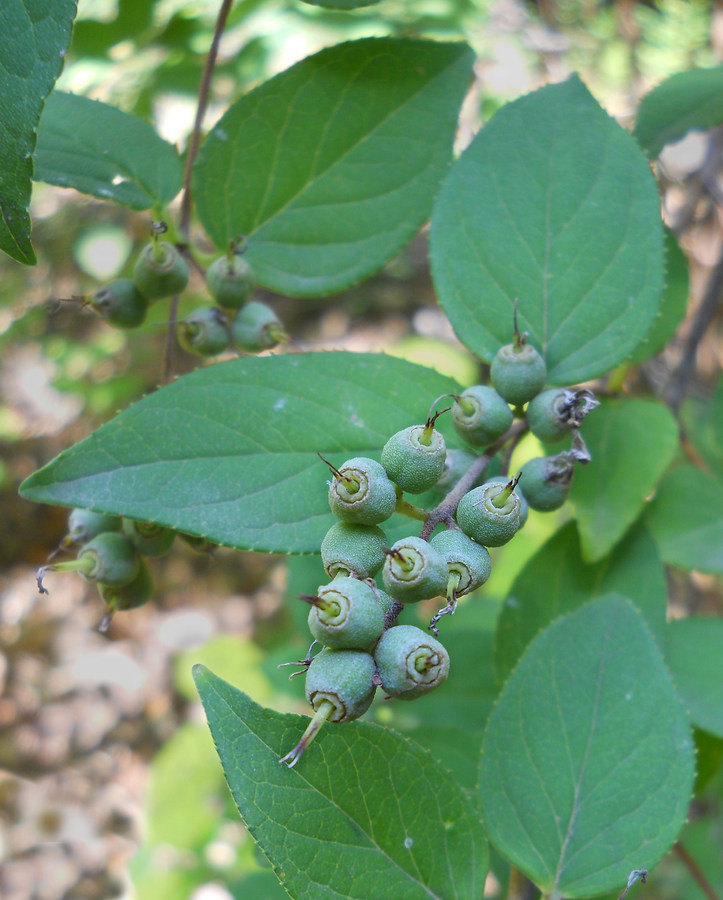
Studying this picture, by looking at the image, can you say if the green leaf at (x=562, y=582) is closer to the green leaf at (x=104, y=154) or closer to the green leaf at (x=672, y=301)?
the green leaf at (x=672, y=301)

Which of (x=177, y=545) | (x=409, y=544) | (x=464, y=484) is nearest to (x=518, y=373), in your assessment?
(x=464, y=484)

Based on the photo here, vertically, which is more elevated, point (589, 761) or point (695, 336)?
point (695, 336)

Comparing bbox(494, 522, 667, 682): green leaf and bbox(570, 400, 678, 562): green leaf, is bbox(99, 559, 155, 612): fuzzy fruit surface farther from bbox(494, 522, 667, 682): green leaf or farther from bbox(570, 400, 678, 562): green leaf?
bbox(570, 400, 678, 562): green leaf

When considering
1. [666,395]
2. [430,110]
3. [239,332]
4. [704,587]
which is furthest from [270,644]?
[430,110]

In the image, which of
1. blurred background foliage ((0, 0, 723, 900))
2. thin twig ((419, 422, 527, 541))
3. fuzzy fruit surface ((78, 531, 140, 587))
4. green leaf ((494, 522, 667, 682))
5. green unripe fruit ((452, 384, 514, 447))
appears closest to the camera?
thin twig ((419, 422, 527, 541))

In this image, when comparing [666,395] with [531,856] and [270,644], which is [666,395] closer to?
[531,856]

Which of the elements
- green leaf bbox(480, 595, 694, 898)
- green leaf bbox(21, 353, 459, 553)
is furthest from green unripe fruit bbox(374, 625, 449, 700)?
green leaf bbox(480, 595, 694, 898)

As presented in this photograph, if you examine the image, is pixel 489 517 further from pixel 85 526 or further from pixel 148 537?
pixel 85 526
